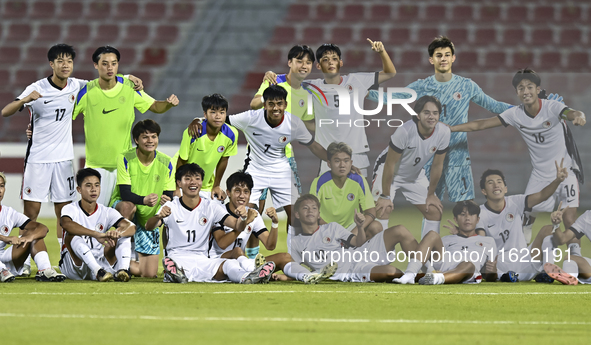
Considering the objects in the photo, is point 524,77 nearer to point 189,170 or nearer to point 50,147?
point 189,170

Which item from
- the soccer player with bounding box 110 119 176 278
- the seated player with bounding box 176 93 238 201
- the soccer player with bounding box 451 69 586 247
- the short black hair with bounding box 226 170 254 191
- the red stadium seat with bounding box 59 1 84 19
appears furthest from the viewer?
the red stadium seat with bounding box 59 1 84 19

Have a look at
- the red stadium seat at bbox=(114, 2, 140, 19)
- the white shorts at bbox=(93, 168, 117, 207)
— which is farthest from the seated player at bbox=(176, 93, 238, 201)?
the red stadium seat at bbox=(114, 2, 140, 19)

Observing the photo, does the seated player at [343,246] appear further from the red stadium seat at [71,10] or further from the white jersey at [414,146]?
the red stadium seat at [71,10]

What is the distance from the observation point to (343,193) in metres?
6.82

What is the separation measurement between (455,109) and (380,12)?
37.9 ft

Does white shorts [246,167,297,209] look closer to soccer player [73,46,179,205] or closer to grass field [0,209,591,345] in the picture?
soccer player [73,46,179,205]

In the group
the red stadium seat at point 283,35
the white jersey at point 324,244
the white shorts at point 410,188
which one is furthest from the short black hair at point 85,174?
the red stadium seat at point 283,35

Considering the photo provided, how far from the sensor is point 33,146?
770 centimetres

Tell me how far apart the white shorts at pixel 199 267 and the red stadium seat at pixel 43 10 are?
1333 cm

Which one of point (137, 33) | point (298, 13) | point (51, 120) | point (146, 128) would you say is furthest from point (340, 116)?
point (137, 33)

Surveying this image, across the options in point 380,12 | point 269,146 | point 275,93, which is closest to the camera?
point 275,93

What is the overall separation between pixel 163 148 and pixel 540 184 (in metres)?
7.71

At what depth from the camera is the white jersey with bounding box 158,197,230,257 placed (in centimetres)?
697

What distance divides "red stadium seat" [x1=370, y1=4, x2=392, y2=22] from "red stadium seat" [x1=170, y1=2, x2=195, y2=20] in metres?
4.18
